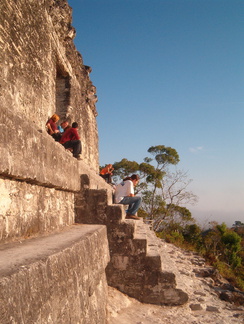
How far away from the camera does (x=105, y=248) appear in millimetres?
2723

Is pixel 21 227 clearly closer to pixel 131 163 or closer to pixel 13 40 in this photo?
pixel 13 40

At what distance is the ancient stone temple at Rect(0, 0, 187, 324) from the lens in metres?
1.29

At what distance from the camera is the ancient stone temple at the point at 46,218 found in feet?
4.22

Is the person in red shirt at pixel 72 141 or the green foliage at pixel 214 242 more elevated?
the person in red shirt at pixel 72 141

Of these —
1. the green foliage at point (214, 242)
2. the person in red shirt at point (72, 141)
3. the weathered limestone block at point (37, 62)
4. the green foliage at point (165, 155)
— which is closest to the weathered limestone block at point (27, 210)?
the weathered limestone block at point (37, 62)

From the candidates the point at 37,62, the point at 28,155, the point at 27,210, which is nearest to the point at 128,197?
the point at 37,62

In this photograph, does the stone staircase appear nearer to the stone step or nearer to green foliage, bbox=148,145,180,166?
the stone step

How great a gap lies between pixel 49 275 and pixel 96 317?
4.01 feet

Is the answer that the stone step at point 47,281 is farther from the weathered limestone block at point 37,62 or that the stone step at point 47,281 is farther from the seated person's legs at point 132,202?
the seated person's legs at point 132,202

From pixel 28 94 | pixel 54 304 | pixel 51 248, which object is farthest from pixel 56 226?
pixel 28 94

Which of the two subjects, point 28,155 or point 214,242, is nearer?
point 28,155

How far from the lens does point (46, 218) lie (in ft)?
8.11

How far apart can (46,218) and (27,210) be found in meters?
0.38

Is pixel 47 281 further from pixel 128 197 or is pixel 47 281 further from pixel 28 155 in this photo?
pixel 128 197
